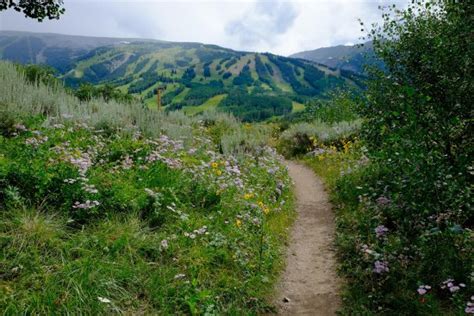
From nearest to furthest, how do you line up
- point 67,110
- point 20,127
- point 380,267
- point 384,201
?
point 380,267 < point 384,201 < point 20,127 < point 67,110

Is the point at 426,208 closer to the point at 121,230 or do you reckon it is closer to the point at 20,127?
the point at 121,230

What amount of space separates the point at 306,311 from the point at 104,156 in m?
4.99

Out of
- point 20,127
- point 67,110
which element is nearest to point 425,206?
point 20,127

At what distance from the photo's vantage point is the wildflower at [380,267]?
506 cm

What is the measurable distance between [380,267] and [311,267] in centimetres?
141

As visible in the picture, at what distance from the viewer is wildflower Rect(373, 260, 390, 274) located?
16.6 ft

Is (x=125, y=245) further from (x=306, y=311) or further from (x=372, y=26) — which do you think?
(x=372, y=26)

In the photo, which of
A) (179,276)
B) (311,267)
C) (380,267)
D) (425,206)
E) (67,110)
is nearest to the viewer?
(179,276)

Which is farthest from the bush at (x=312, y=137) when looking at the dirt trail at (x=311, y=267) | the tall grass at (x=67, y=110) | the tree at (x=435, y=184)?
the tree at (x=435, y=184)

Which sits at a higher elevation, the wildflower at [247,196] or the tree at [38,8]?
the tree at [38,8]

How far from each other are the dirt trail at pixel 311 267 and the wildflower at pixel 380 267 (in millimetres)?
666

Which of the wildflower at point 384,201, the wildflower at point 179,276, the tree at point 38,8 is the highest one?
the tree at point 38,8

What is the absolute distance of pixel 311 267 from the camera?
627cm

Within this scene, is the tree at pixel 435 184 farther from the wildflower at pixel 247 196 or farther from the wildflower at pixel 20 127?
the wildflower at pixel 20 127
